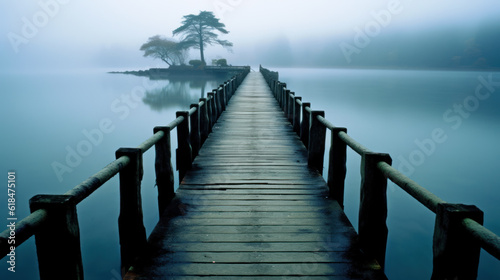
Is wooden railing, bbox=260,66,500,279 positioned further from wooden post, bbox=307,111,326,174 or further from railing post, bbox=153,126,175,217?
railing post, bbox=153,126,175,217

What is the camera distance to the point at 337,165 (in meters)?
4.38

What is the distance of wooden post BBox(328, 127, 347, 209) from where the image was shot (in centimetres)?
430

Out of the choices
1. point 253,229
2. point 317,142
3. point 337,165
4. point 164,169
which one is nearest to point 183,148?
point 164,169

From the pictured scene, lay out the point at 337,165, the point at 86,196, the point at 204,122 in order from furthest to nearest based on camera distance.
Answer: the point at 204,122 < the point at 337,165 < the point at 86,196

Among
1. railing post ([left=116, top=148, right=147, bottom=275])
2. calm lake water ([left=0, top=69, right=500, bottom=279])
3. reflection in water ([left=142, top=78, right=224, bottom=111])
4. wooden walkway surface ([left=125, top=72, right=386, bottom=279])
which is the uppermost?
railing post ([left=116, top=148, right=147, bottom=275])

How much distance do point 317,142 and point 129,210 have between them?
140 inches

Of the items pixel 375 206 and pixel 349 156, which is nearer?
pixel 375 206

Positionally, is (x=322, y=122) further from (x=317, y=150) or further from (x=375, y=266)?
(x=375, y=266)

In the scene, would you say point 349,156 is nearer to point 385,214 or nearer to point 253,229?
point 253,229

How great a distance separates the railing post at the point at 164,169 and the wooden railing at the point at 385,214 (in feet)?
6.73

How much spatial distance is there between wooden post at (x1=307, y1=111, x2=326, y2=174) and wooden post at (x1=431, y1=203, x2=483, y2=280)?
3676 millimetres

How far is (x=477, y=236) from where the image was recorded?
5.72 ft

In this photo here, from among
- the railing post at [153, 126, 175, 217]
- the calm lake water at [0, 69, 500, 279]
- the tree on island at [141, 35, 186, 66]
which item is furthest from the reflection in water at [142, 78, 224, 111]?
the railing post at [153, 126, 175, 217]

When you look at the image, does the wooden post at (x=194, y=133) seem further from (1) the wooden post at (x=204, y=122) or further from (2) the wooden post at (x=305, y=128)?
(2) the wooden post at (x=305, y=128)
